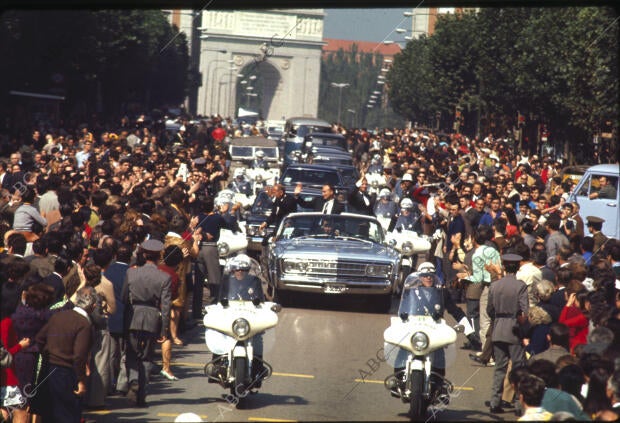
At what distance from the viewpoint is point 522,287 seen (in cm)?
1291

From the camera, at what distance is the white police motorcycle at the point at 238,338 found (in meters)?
12.2

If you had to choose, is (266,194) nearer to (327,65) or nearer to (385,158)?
(385,158)

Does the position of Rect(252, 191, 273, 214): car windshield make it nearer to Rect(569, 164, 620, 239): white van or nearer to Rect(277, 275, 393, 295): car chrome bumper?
Rect(277, 275, 393, 295): car chrome bumper

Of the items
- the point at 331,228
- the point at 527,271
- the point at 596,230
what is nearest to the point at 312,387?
the point at 527,271

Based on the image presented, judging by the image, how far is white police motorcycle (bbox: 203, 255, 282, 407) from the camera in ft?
40.1

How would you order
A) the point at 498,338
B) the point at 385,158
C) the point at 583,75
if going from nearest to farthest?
the point at 498,338, the point at 583,75, the point at 385,158

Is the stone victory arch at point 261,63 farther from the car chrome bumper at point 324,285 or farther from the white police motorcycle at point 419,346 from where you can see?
the white police motorcycle at point 419,346

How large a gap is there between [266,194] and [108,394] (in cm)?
1376

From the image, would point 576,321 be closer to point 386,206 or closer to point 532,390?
point 532,390

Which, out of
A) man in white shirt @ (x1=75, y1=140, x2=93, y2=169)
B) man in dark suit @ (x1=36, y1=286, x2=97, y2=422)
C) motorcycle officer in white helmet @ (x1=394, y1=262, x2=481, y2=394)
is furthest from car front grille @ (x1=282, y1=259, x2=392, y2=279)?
man in white shirt @ (x1=75, y1=140, x2=93, y2=169)

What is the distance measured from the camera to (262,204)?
26141 millimetres

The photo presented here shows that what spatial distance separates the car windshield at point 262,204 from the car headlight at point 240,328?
13577mm

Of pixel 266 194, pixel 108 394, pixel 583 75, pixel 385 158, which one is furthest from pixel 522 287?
pixel 385 158

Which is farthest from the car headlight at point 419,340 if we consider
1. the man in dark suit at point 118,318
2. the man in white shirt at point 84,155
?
the man in white shirt at point 84,155
